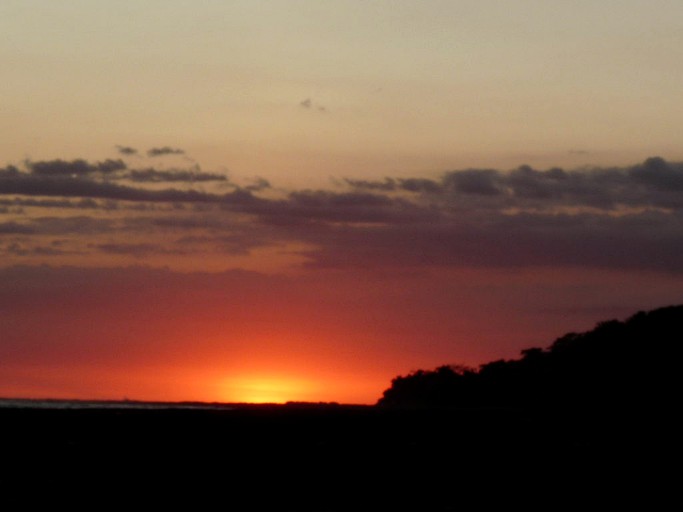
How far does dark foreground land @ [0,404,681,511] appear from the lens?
4881cm

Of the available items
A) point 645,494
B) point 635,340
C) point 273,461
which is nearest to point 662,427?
point 273,461

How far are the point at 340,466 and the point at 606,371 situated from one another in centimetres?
10521

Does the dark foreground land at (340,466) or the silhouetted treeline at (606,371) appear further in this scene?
the silhouetted treeline at (606,371)

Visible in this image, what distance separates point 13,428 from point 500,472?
38625mm

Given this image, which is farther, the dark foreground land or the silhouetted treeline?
the silhouetted treeline

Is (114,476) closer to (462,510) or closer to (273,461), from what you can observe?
(273,461)

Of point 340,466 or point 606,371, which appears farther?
point 606,371

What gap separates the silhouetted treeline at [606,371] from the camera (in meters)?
147

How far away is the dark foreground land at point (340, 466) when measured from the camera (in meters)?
48.8

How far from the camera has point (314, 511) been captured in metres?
44.9

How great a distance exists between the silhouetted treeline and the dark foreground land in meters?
48.2

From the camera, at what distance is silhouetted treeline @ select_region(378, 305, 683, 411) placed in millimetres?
146625

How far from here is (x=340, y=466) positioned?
206 ft

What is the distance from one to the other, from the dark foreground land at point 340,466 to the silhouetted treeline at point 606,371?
48.2m
